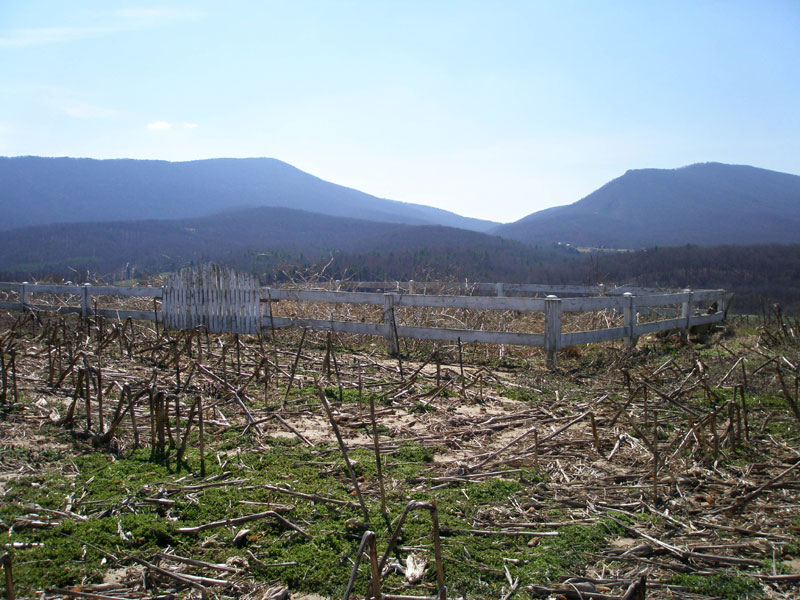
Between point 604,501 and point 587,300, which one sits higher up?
point 587,300

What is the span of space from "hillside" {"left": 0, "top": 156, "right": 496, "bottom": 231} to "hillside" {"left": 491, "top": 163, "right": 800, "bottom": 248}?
172 ft

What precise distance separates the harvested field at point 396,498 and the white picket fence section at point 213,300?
5707mm

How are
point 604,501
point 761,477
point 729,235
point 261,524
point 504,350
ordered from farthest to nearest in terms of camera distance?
point 729,235 → point 504,350 → point 761,477 → point 604,501 → point 261,524

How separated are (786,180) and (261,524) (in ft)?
449

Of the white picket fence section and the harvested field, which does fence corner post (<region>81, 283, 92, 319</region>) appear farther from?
the harvested field

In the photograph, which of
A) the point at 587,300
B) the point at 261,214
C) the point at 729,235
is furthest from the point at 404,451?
the point at 261,214

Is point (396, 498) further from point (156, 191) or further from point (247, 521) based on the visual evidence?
point (156, 191)

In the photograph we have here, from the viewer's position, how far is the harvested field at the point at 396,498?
2.82 m

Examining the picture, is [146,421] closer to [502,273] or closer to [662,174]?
[502,273]

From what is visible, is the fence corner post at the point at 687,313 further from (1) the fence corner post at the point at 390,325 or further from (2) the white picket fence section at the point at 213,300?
(2) the white picket fence section at the point at 213,300

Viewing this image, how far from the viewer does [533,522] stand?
3418mm

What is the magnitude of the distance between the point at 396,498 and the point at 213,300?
10058 mm

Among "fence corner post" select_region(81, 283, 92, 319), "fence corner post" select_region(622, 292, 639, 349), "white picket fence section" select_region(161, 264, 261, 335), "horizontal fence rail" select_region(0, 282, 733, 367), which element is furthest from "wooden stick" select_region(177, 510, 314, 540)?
"fence corner post" select_region(81, 283, 92, 319)

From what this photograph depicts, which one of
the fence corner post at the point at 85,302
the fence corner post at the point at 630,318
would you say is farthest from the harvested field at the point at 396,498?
the fence corner post at the point at 85,302
